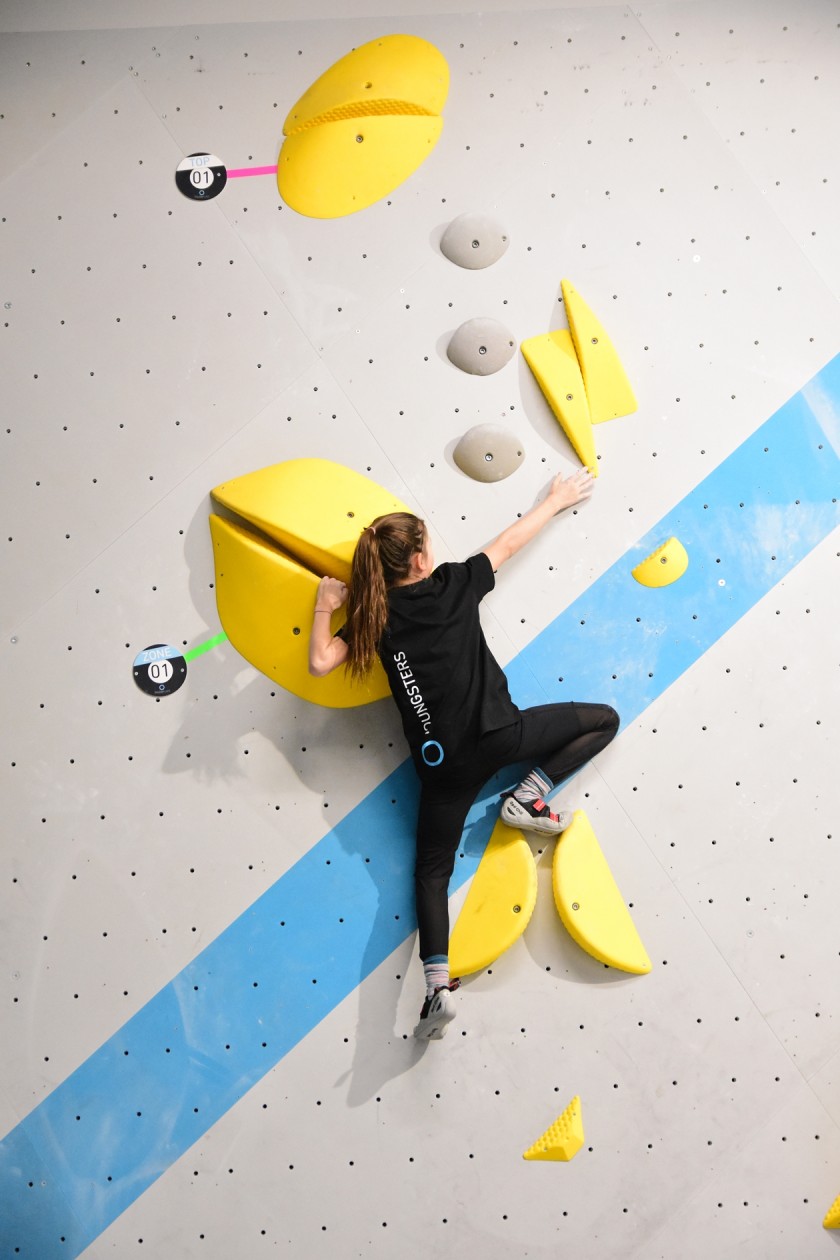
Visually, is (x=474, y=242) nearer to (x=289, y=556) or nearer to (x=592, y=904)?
(x=289, y=556)

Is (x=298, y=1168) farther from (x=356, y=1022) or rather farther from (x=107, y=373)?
(x=107, y=373)

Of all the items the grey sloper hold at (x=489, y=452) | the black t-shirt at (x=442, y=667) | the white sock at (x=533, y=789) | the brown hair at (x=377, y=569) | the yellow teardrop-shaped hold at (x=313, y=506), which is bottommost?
the white sock at (x=533, y=789)

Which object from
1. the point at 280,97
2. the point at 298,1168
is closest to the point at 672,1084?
the point at 298,1168

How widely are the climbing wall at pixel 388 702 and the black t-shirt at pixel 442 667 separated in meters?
0.19

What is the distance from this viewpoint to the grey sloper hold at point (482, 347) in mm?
2406

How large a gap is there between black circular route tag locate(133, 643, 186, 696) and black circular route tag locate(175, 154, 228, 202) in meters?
1.15

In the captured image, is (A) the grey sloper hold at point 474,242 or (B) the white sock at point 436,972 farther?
(A) the grey sloper hold at point 474,242

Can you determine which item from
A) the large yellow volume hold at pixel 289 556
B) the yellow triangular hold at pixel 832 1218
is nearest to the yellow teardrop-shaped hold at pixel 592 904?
the large yellow volume hold at pixel 289 556

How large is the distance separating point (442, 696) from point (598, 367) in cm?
92

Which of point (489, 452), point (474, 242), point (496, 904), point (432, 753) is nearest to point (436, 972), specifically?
point (496, 904)

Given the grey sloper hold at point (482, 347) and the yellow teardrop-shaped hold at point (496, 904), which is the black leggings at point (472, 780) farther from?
the grey sloper hold at point (482, 347)

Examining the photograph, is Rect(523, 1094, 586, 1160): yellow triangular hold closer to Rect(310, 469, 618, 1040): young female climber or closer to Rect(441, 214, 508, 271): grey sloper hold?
Rect(310, 469, 618, 1040): young female climber

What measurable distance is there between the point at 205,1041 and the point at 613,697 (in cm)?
131

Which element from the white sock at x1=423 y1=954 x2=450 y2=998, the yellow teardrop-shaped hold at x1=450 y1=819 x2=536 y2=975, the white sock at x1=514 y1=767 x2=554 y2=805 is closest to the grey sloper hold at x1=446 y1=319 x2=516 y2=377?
the white sock at x1=514 y1=767 x2=554 y2=805
